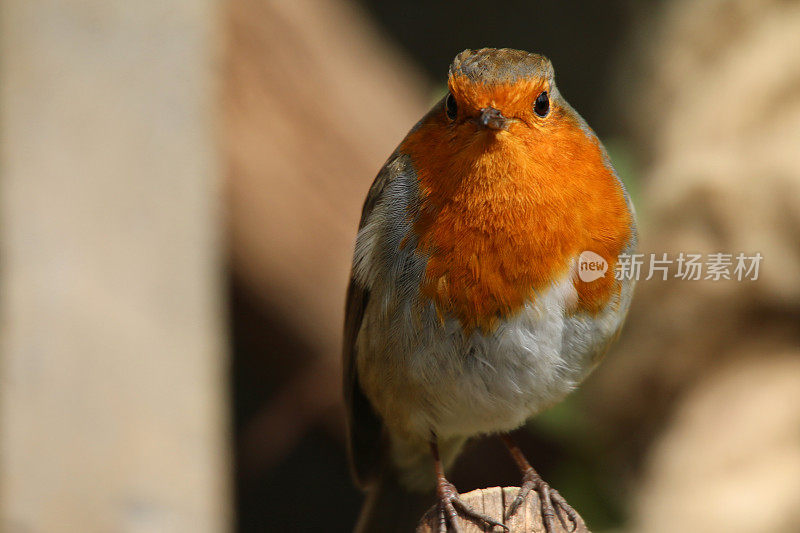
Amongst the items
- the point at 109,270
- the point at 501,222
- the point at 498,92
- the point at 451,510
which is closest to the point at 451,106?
the point at 498,92

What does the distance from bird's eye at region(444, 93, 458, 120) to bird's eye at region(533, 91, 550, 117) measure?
0.67 ft

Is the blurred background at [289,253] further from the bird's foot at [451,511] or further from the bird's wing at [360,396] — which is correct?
the bird's foot at [451,511]

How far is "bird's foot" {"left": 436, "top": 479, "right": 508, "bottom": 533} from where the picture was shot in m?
2.49

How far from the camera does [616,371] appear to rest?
15.4ft

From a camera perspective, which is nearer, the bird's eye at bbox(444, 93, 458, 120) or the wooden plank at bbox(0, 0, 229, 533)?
the bird's eye at bbox(444, 93, 458, 120)

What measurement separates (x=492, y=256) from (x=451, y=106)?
405 millimetres

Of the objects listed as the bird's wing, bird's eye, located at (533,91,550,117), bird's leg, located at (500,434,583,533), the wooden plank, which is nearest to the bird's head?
bird's eye, located at (533,91,550,117)

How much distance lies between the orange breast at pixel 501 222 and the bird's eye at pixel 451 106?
0.04 metres

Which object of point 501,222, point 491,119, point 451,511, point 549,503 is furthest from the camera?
point 549,503

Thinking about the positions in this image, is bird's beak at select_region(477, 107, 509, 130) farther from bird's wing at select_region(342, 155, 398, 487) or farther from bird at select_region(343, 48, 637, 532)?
bird's wing at select_region(342, 155, 398, 487)

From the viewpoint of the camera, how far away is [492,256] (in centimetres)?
231

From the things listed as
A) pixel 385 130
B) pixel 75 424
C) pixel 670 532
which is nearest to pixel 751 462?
pixel 670 532

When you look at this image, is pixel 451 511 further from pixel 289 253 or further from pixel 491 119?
pixel 289 253

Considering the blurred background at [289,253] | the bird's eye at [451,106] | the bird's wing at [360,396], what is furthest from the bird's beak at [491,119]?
the blurred background at [289,253]
